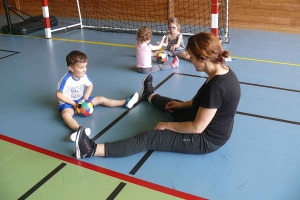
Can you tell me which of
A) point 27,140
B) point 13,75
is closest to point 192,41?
point 27,140

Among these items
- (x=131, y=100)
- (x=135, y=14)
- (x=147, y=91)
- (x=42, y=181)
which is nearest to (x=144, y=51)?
(x=147, y=91)

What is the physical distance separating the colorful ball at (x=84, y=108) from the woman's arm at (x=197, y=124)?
0.78 m

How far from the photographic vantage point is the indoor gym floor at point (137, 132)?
6.34 ft

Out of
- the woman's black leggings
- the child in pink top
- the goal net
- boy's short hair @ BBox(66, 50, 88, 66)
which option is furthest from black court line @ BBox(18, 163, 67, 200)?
the goal net

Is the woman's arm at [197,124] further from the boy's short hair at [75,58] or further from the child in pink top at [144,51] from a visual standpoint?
the child in pink top at [144,51]

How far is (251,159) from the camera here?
218 cm

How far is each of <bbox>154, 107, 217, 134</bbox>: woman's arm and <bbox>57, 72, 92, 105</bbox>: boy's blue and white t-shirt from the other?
90cm

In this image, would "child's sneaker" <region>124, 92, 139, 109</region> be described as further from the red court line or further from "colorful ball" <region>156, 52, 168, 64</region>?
"colorful ball" <region>156, 52, 168, 64</region>

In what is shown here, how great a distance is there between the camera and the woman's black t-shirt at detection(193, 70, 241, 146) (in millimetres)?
1943

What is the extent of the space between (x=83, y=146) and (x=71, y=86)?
0.73m

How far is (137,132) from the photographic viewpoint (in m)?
2.54

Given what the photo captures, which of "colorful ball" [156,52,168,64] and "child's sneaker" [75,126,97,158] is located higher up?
"colorful ball" [156,52,168,64]

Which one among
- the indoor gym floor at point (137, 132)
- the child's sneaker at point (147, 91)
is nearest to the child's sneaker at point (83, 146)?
the indoor gym floor at point (137, 132)

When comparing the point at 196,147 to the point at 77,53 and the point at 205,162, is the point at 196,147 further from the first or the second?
the point at 77,53
